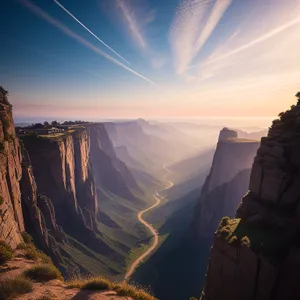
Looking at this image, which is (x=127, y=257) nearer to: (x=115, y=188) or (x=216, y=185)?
(x=216, y=185)

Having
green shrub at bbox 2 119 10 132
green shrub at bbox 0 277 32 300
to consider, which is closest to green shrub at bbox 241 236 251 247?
green shrub at bbox 0 277 32 300

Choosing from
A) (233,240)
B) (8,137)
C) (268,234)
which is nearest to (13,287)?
(233,240)

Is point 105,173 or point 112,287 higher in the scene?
point 112,287

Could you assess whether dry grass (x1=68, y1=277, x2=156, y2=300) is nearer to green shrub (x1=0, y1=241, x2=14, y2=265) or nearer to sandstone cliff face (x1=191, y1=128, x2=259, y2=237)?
green shrub (x1=0, y1=241, x2=14, y2=265)

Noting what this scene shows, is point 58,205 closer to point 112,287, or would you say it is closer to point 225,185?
point 225,185

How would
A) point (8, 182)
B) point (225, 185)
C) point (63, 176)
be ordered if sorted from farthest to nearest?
1. point (225, 185)
2. point (63, 176)
3. point (8, 182)

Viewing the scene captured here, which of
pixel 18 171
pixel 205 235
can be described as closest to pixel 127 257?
pixel 205 235
